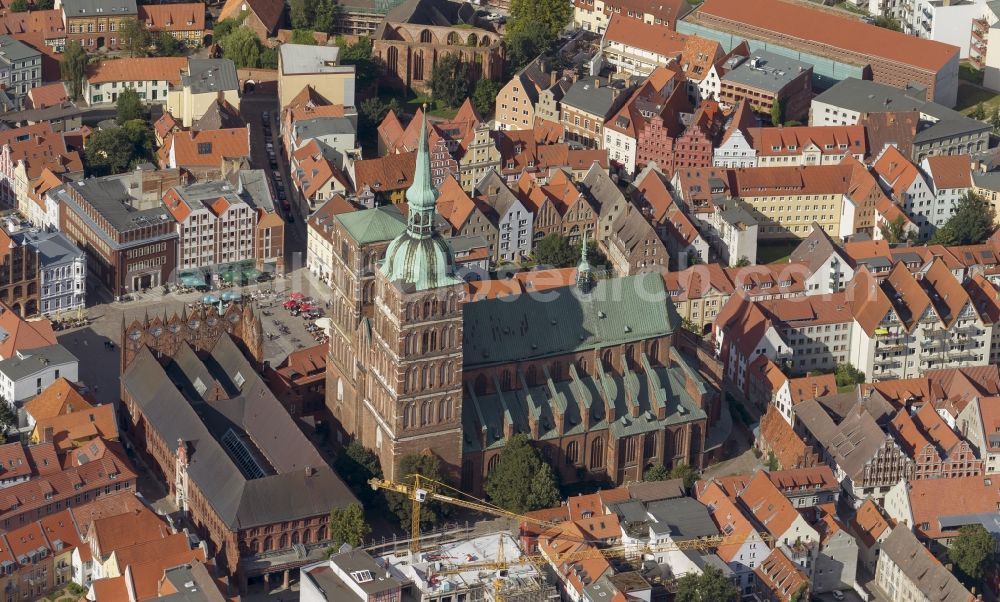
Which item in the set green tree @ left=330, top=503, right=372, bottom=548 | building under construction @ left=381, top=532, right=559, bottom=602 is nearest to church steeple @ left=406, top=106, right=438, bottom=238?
green tree @ left=330, top=503, right=372, bottom=548

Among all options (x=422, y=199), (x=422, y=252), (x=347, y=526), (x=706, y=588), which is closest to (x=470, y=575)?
(x=347, y=526)

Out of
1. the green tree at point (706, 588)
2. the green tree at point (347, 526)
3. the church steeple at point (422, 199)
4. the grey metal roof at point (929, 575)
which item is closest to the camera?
the green tree at point (706, 588)

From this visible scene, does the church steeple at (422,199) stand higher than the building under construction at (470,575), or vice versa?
the church steeple at (422,199)

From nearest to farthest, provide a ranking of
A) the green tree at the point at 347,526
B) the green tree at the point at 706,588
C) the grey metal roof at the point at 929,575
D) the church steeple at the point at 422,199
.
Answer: the green tree at the point at 706,588
the church steeple at the point at 422,199
the grey metal roof at the point at 929,575
the green tree at the point at 347,526

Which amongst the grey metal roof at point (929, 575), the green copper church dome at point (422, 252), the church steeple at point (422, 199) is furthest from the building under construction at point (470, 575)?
the grey metal roof at point (929, 575)

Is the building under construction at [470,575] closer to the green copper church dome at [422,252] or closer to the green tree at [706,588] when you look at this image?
the green tree at [706,588]

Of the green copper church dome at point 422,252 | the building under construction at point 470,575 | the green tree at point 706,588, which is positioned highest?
the green copper church dome at point 422,252
